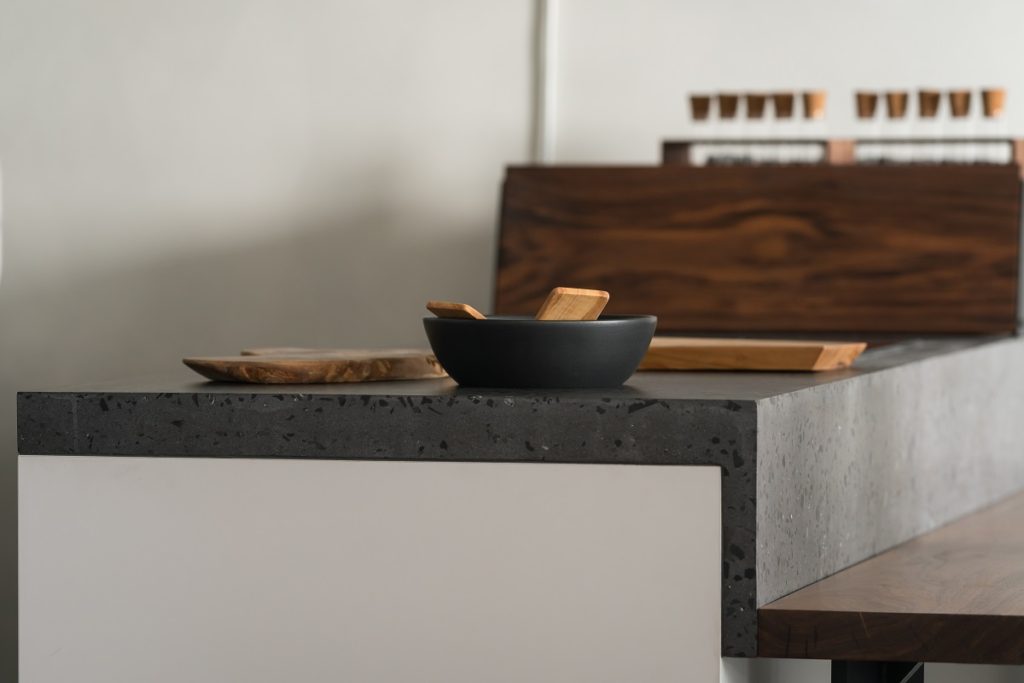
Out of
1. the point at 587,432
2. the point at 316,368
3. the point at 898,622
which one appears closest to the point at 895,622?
the point at 898,622

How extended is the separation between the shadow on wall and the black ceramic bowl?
5.61ft

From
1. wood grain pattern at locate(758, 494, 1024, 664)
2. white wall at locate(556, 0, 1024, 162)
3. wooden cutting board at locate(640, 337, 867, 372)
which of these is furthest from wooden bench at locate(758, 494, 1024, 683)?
white wall at locate(556, 0, 1024, 162)

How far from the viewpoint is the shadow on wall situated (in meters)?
3.07

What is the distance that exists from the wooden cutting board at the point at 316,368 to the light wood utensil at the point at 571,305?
18 cm

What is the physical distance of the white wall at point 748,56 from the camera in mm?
2873

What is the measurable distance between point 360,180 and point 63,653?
6.44ft

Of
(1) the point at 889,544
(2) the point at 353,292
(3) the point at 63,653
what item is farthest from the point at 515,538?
(2) the point at 353,292

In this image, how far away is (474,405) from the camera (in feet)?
3.98

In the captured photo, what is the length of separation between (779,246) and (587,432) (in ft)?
4.51

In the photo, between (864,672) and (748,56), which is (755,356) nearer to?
(864,672)

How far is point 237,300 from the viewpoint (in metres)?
3.15

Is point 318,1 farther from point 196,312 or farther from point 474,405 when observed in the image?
point 474,405

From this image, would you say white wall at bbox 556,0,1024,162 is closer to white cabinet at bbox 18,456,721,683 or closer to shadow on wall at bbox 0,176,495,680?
shadow on wall at bbox 0,176,495,680

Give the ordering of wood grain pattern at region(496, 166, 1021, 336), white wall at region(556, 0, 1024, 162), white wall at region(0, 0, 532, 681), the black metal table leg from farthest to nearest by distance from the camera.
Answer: white wall at region(0, 0, 532, 681)
white wall at region(556, 0, 1024, 162)
wood grain pattern at region(496, 166, 1021, 336)
the black metal table leg
